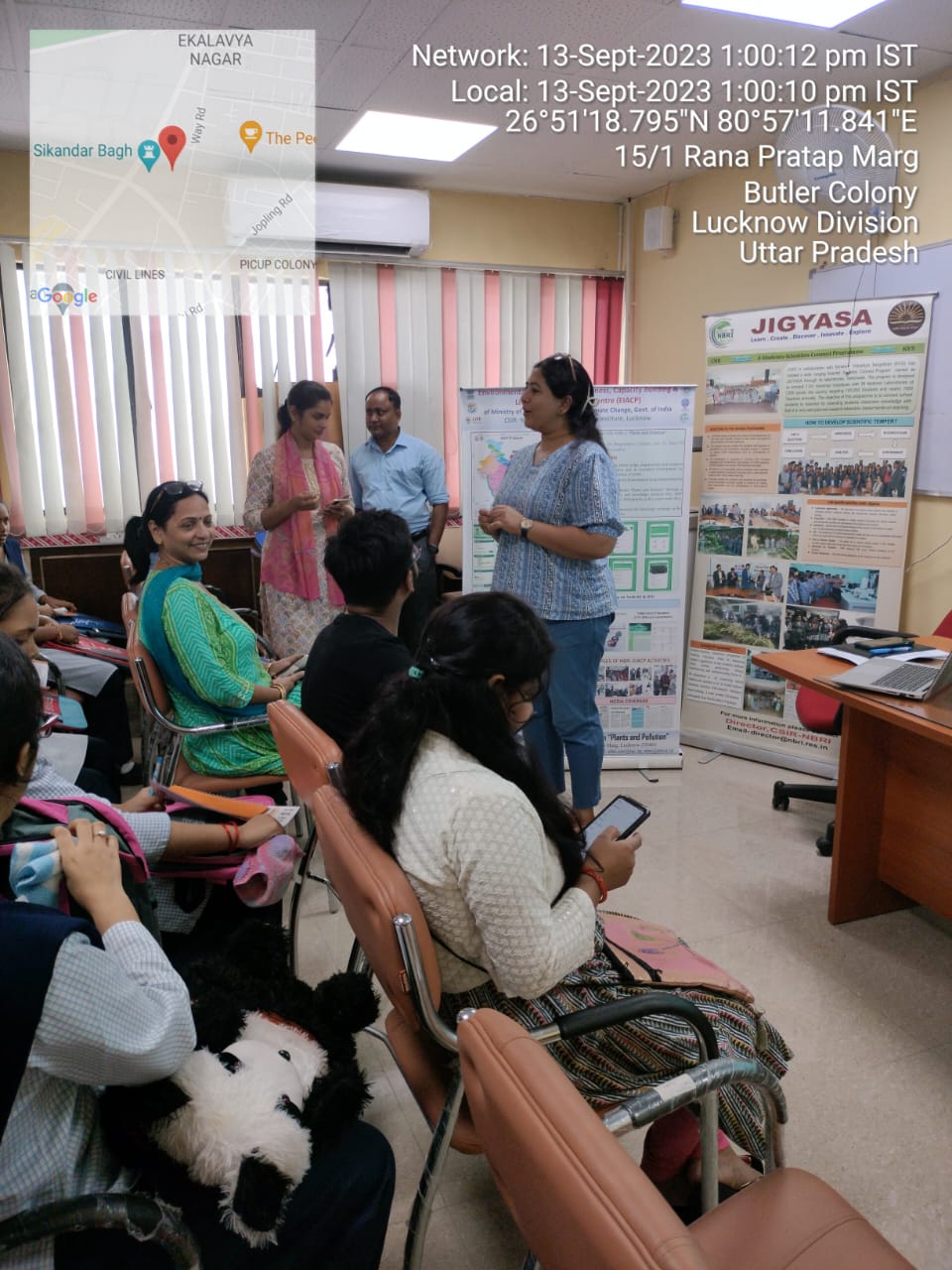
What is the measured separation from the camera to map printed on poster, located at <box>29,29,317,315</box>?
2912 millimetres

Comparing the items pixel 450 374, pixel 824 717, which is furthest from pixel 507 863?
pixel 450 374

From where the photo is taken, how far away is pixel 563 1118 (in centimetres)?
62

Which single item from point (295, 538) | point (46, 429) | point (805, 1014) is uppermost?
point (46, 429)

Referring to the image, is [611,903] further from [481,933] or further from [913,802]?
[481,933]

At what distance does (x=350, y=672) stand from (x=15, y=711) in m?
0.94

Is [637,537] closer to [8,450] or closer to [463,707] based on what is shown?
[463,707]

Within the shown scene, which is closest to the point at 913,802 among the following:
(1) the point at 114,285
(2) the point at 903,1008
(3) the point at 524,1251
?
(2) the point at 903,1008

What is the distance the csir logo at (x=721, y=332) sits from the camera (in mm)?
3625

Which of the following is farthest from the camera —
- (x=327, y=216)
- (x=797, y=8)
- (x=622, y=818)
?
(x=327, y=216)

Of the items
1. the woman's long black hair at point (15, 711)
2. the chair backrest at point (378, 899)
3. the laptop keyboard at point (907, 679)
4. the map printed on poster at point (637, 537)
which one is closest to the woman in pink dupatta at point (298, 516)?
the map printed on poster at point (637, 537)

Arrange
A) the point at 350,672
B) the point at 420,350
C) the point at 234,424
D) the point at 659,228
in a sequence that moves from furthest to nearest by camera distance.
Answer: the point at 420,350 < the point at 659,228 < the point at 234,424 < the point at 350,672

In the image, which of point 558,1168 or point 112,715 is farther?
point 112,715

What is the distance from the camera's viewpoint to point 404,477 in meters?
4.43

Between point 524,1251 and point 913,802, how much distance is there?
156 centimetres
